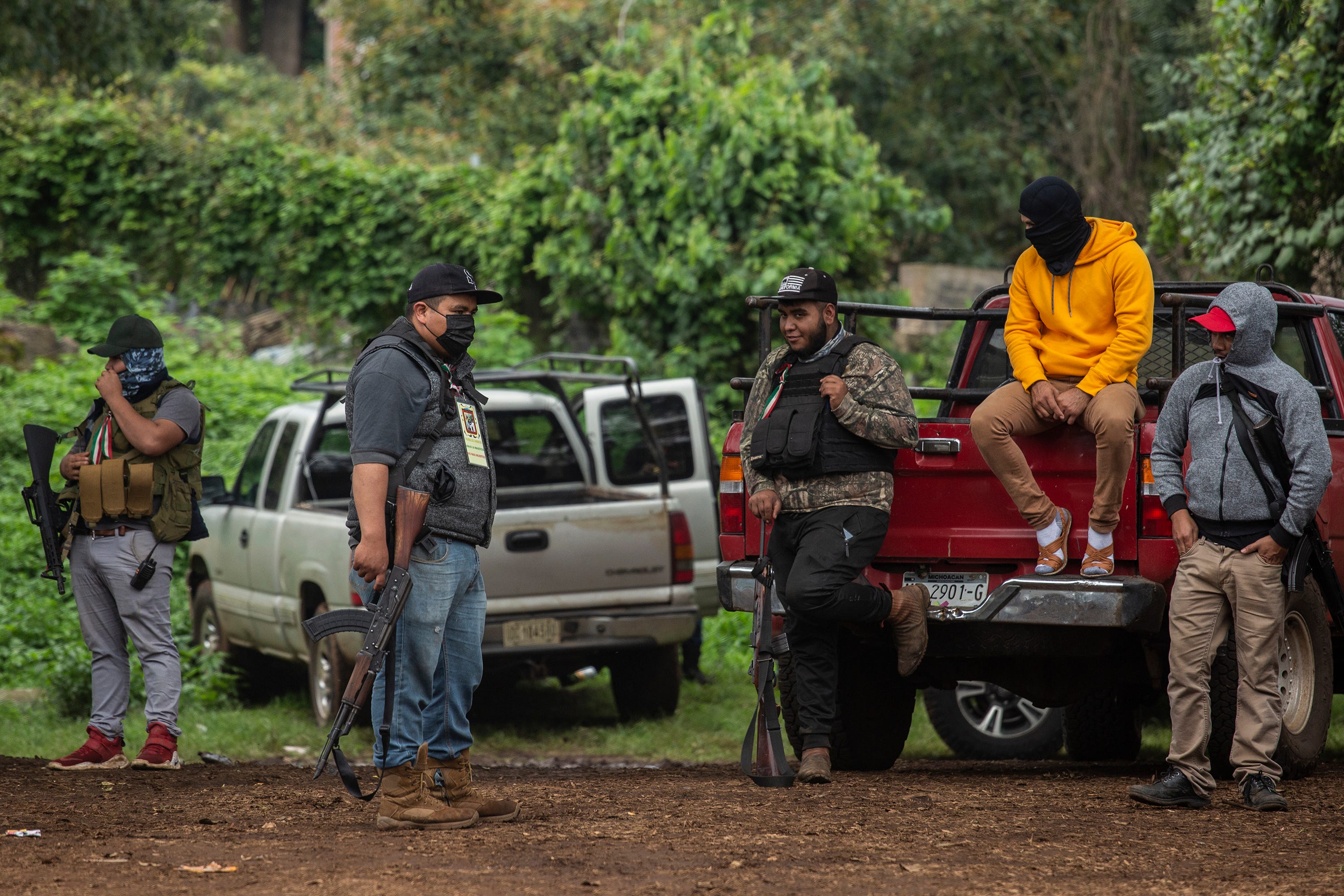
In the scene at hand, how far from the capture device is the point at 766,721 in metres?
5.93

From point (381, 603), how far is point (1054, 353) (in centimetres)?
286

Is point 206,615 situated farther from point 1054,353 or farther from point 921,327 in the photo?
point 921,327

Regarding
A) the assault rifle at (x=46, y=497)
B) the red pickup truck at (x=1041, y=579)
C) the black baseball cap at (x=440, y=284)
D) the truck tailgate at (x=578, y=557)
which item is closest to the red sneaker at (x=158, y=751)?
the assault rifle at (x=46, y=497)

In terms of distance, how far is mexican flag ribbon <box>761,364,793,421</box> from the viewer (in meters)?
6.11

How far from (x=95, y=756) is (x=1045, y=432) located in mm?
4325

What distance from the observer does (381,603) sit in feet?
16.1

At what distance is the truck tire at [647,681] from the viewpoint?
29.2 ft

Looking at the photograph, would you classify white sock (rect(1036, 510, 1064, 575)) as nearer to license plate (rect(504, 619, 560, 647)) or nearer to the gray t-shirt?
the gray t-shirt

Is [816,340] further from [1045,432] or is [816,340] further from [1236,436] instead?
[1236,436]

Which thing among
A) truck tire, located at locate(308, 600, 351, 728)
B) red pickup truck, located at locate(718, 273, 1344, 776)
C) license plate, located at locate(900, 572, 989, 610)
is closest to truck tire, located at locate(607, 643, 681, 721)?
truck tire, located at locate(308, 600, 351, 728)

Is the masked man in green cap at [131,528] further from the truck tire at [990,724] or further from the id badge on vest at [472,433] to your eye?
the truck tire at [990,724]

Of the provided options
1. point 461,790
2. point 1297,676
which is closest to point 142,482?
→ point 461,790

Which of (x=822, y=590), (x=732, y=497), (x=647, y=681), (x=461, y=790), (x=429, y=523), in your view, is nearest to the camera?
(x=429, y=523)

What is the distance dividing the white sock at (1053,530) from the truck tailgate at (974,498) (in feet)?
0.32
